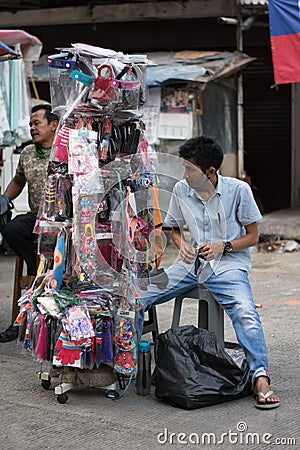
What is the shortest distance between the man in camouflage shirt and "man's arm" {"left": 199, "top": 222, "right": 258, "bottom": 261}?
1634 millimetres

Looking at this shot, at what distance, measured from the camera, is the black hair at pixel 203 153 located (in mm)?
4777

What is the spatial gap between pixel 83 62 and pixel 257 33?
7.56 metres

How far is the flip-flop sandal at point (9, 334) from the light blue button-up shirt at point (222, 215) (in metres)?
1.76

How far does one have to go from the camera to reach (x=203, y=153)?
188 inches

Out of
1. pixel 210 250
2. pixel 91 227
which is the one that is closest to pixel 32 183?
pixel 91 227

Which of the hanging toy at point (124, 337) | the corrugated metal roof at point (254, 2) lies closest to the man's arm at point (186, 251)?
the hanging toy at point (124, 337)

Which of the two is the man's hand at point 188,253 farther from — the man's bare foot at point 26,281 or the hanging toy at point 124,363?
the man's bare foot at point 26,281

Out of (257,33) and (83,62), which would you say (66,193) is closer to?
(83,62)

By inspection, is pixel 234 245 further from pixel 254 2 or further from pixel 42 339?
pixel 254 2

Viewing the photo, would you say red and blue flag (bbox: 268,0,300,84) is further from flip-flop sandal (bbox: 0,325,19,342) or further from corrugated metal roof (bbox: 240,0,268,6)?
flip-flop sandal (bbox: 0,325,19,342)

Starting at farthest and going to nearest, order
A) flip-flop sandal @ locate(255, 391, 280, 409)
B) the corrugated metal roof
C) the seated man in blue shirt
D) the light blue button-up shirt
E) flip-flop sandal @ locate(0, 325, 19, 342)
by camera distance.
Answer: the corrugated metal roof < flip-flop sandal @ locate(0, 325, 19, 342) < the light blue button-up shirt < the seated man in blue shirt < flip-flop sandal @ locate(255, 391, 280, 409)

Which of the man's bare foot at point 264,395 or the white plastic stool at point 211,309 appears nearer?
the man's bare foot at point 264,395

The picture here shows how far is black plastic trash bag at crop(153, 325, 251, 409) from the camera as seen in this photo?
14.5 ft

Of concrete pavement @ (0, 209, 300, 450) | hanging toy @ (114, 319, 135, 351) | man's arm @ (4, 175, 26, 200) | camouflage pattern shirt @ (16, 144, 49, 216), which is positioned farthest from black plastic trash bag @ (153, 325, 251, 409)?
man's arm @ (4, 175, 26, 200)
